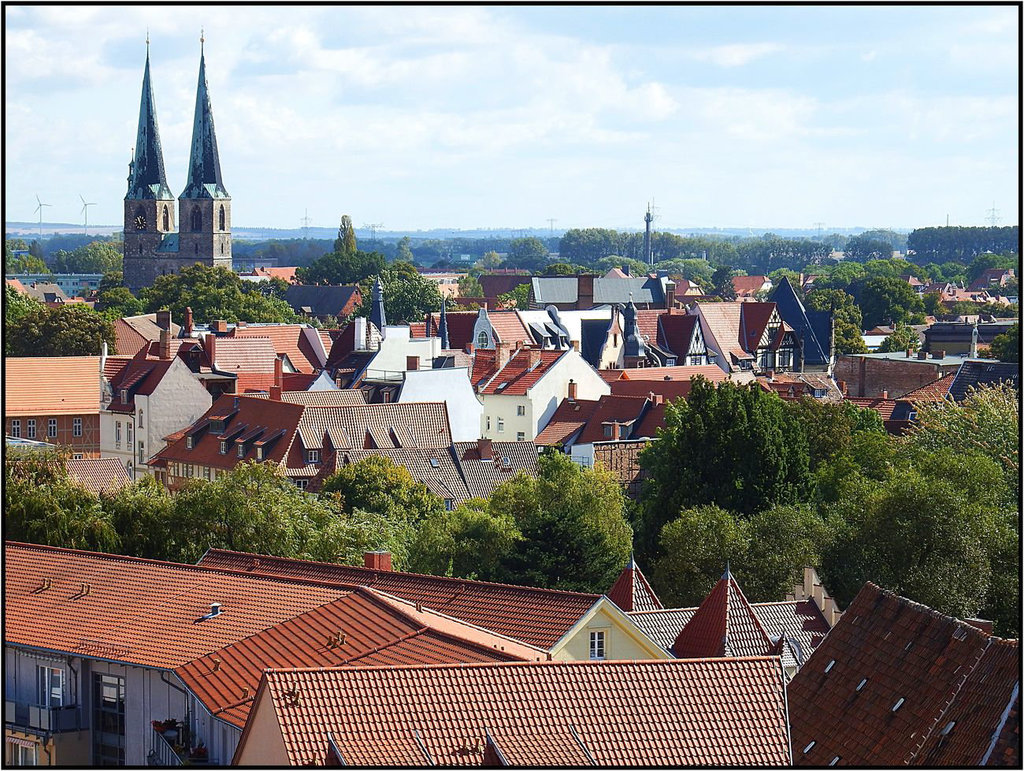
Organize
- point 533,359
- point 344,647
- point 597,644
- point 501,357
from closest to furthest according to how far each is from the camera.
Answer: point 344,647, point 597,644, point 533,359, point 501,357

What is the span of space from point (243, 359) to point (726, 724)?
70.0 m

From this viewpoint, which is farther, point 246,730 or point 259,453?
point 259,453

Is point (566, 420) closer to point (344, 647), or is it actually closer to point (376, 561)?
point (376, 561)

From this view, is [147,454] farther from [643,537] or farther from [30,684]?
[30,684]

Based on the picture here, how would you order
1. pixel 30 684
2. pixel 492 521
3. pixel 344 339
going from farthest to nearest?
1. pixel 344 339
2. pixel 492 521
3. pixel 30 684

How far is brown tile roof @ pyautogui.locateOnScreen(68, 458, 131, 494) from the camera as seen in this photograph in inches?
2357

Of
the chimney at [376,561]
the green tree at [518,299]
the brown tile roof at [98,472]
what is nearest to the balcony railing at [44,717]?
the chimney at [376,561]

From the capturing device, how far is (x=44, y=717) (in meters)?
26.4

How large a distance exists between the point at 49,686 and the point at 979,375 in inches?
2073

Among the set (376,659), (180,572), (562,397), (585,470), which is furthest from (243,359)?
(376,659)

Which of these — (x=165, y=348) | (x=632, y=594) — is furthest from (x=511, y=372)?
(x=632, y=594)

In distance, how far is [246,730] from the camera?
18844 mm

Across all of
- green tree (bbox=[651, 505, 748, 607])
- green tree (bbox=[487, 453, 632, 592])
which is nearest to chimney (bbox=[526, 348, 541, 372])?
green tree (bbox=[487, 453, 632, 592])

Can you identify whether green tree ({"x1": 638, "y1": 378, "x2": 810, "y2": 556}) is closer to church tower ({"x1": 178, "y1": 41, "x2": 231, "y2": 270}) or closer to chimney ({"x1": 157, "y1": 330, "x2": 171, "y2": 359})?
chimney ({"x1": 157, "y1": 330, "x2": 171, "y2": 359})
